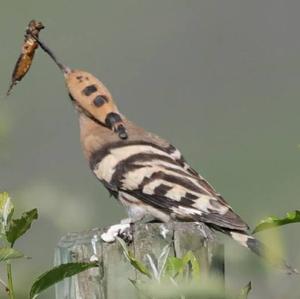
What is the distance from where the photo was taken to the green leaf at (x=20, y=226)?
2758mm

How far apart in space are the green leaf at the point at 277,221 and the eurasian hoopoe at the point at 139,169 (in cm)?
195

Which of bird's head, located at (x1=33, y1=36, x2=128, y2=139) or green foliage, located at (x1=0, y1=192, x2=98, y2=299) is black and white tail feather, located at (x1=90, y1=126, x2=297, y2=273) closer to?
bird's head, located at (x1=33, y1=36, x2=128, y2=139)

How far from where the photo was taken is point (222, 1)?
322 inches

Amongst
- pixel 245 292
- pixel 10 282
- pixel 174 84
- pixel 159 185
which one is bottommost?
pixel 245 292

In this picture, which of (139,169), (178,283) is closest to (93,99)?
(139,169)

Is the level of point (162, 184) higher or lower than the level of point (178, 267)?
higher

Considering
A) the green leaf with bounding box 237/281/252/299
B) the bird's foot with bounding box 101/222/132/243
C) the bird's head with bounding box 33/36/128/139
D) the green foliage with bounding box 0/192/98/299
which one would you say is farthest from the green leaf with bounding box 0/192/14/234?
the bird's head with bounding box 33/36/128/139

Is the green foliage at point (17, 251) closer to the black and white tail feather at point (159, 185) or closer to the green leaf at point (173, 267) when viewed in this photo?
the green leaf at point (173, 267)

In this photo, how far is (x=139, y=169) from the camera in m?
5.46

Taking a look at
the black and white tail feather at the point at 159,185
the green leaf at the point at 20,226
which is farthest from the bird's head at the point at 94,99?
the green leaf at the point at 20,226

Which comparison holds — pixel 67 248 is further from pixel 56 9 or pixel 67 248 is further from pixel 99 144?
pixel 56 9

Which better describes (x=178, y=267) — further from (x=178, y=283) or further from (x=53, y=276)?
(x=53, y=276)

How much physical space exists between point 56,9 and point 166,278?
5.81m

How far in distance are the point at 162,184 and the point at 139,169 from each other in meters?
0.18
